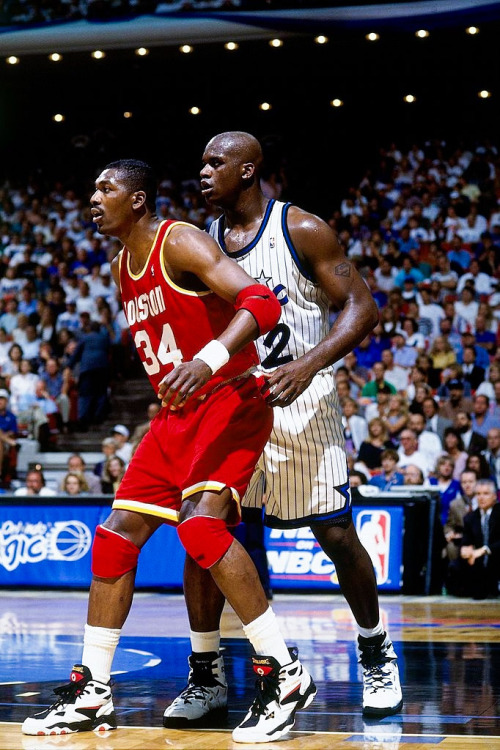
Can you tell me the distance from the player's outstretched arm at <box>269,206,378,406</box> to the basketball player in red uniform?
290 mm

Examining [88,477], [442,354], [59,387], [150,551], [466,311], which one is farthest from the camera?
[59,387]

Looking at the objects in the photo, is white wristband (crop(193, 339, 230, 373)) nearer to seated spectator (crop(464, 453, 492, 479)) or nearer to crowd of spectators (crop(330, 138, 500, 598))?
crowd of spectators (crop(330, 138, 500, 598))

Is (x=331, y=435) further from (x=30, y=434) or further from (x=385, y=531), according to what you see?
(x=30, y=434)

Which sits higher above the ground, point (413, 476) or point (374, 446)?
point (374, 446)

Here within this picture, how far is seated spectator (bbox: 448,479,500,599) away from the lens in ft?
31.3

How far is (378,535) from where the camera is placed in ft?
32.2

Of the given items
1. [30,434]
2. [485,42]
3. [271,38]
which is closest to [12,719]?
[30,434]

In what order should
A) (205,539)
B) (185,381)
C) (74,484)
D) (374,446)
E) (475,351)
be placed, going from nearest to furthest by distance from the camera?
1. (185,381)
2. (205,539)
3. (74,484)
4. (374,446)
5. (475,351)

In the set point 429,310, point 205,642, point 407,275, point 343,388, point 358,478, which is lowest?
point 205,642

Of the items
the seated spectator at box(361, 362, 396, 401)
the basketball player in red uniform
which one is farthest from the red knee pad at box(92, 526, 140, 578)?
the seated spectator at box(361, 362, 396, 401)

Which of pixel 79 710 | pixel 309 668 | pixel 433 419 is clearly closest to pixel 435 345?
pixel 433 419

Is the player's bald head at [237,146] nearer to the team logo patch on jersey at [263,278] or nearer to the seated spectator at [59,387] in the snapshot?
the team logo patch on jersey at [263,278]

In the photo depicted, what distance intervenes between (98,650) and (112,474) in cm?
747

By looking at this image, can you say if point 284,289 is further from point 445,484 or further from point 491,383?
Result: point 491,383
